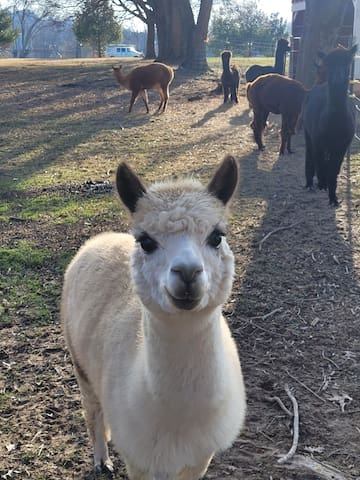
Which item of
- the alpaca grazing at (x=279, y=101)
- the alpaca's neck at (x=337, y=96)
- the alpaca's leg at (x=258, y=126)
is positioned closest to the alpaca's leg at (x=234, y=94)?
the alpaca grazing at (x=279, y=101)

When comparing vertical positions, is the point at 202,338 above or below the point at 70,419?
above

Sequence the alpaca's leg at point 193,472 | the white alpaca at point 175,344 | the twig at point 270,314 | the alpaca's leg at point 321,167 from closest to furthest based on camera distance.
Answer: the white alpaca at point 175,344
the alpaca's leg at point 193,472
the twig at point 270,314
the alpaca's leg at point 321,167

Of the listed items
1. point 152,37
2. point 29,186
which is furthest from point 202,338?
point 152,37

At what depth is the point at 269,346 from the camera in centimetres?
400

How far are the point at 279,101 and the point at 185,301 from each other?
8.77 metres

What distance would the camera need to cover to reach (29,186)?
8328 mm

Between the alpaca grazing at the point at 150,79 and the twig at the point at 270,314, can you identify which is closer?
the twig at the point at 270,314

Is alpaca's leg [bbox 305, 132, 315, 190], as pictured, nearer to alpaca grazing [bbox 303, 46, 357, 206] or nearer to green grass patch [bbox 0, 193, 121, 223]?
alpaca grazing [bbox 303, 46, 357, 206]

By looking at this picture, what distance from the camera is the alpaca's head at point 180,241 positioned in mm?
1838

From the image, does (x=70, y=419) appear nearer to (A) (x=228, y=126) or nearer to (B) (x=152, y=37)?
(A) (x=228, y=126)

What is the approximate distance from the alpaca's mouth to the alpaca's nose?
0.05 m

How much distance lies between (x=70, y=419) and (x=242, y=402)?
1.29 meters

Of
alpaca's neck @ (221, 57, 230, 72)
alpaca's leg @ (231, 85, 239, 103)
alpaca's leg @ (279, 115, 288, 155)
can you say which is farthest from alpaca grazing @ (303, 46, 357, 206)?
alpaca's leg @ (231, 85, 239, 103)

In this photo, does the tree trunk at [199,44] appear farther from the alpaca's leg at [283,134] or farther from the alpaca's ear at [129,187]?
the alpaca's ear at [129,187]
